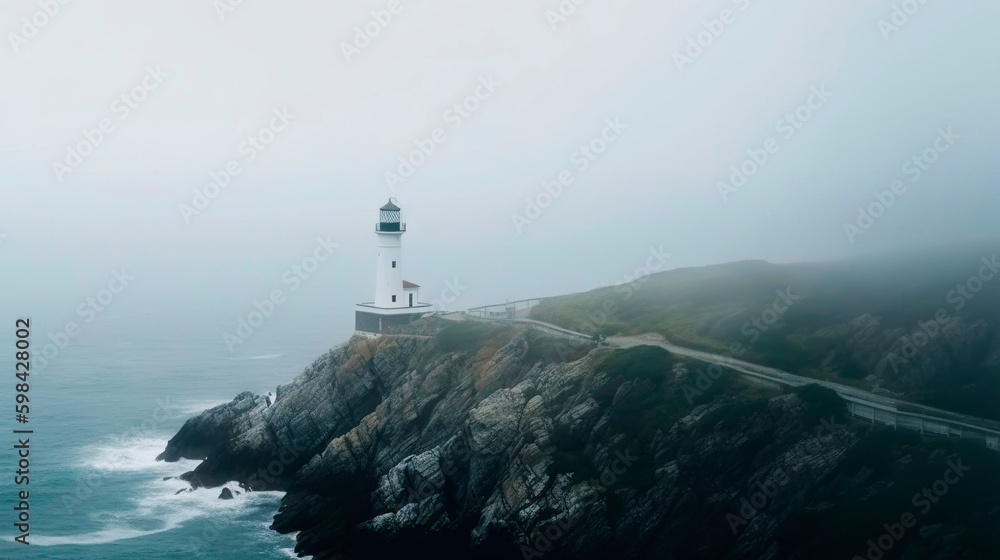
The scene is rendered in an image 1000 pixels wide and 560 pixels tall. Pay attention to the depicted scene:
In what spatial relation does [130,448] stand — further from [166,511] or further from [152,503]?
[166,511]

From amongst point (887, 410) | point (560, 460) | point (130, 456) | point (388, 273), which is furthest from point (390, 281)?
point (887, 410)

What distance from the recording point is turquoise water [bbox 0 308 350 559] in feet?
141

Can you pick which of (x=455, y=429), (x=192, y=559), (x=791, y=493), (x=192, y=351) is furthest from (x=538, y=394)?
(x=192, y=351)

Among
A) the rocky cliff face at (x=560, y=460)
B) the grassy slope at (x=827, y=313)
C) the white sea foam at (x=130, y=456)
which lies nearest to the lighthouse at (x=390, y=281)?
the rocky cliff face at (x=560, y=460)

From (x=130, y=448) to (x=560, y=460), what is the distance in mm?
39149

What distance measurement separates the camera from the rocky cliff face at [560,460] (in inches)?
1208

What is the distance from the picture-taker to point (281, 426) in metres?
54.1

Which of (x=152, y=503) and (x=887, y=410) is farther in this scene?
(x=152, y=503)

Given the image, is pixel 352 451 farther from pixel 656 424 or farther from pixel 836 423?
pixel 836 423

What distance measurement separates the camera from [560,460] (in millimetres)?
37812

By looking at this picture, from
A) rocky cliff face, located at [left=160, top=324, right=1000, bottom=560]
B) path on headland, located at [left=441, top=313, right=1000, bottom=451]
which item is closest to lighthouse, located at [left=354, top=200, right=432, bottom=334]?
rocky cliff face, located at [left=160, top=324, right=1000, bottom=560]

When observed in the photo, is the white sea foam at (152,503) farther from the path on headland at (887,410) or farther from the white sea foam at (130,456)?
the path on headland at (887,410)

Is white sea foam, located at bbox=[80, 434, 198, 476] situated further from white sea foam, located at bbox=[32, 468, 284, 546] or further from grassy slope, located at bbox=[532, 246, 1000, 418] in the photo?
grassy slope, located at bbox=[532, 246, 1000, 418]

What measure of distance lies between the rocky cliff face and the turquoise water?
3127mm
